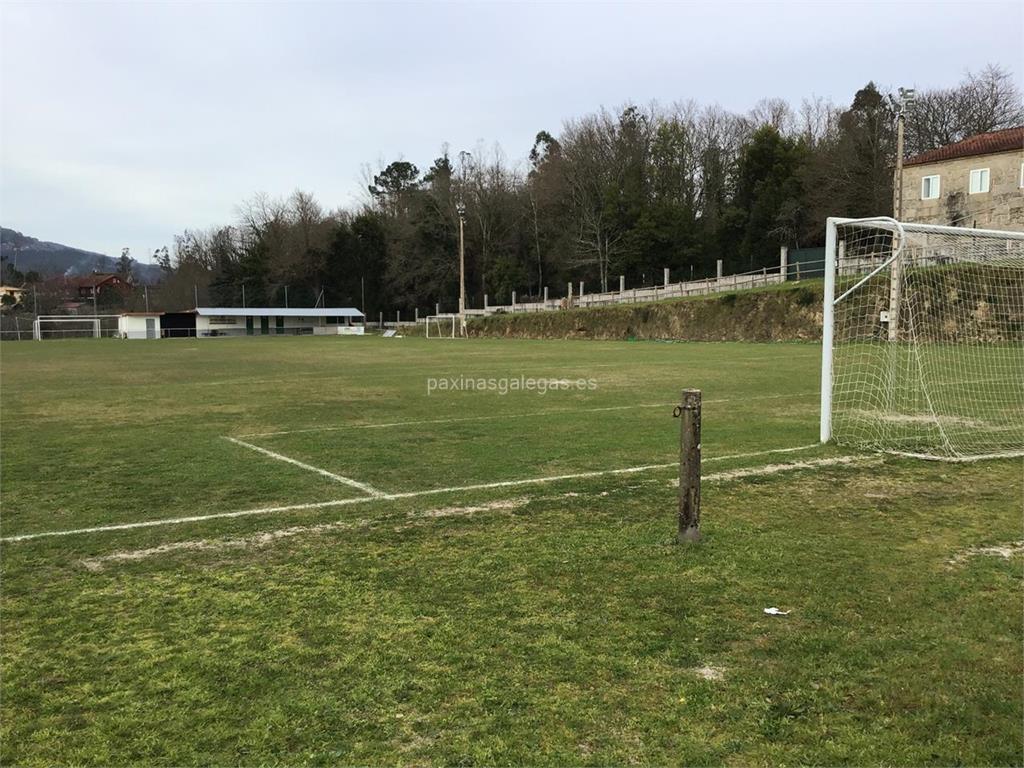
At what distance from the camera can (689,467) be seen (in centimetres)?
471

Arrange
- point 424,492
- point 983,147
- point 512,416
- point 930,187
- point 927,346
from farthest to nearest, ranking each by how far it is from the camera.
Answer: point 930,187 → point 983,147 → point 927,346 → point 512,416 → point 424,492

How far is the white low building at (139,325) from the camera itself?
72619 mm

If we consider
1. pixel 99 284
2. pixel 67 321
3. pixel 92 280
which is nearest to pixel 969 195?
pixel 67 321

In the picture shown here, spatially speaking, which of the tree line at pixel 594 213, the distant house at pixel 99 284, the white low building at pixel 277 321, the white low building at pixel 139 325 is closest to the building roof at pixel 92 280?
the distant house at pixel 99 284

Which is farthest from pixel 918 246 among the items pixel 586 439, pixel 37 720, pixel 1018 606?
pixel 37 720

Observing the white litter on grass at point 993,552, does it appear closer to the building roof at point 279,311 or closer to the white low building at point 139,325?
the white low building at point 139,325

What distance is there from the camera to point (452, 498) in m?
6.19

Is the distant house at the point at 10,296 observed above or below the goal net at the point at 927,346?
above

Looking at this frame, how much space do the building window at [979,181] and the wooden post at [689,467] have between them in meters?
48.3

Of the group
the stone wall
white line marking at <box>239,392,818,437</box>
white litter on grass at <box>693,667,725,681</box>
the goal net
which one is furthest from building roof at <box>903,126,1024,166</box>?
white litter on grass at <box>693,667,725,681</box>

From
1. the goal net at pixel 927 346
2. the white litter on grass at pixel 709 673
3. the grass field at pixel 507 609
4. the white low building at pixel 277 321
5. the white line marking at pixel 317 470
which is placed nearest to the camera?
the grass field at pixel 507 609

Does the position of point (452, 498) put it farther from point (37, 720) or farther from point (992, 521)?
point (992, 521)

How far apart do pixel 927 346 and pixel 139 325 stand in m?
73.3

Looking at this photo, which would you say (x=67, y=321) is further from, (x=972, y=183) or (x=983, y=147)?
(x=983, y=147)
